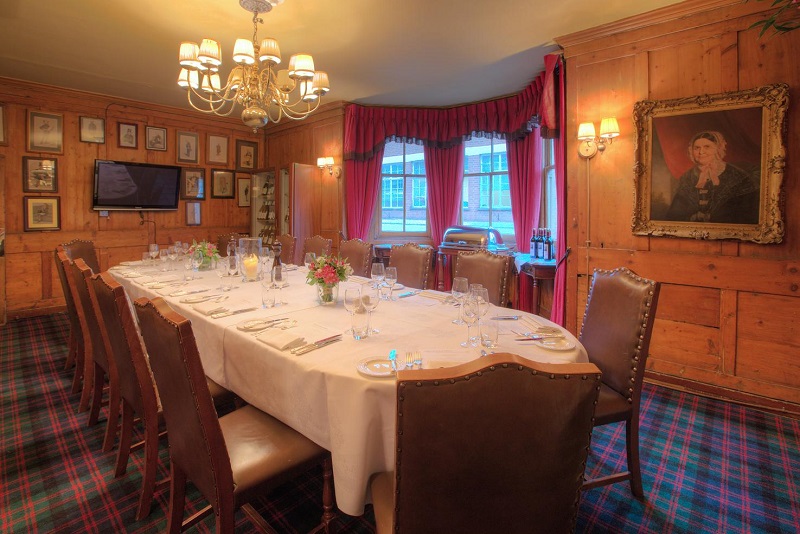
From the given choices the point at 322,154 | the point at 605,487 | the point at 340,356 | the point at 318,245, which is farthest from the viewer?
the point at 322,154

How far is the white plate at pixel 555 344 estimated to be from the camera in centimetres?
160

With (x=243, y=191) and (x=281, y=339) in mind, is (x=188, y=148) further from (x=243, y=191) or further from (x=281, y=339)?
(x=281, y=339)

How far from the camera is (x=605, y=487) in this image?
2002 millimetres

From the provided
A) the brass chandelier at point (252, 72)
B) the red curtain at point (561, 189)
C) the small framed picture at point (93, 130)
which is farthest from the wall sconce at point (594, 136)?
the small framed picture at point (93, 130)

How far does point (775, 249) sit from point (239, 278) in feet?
12.1

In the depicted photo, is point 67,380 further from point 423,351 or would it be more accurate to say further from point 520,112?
point 520,112

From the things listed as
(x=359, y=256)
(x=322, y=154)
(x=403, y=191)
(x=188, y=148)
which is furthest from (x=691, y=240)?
(x=188, y=148)

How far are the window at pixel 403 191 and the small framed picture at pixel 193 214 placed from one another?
280 cm

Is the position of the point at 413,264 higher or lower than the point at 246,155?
lower

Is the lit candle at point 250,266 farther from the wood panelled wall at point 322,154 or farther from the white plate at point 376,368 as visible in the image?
the wood panelled wall at point 322,154

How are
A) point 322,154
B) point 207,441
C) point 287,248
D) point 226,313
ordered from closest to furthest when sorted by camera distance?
point 207,441 → point 226,313 → point 287,248 → point 322,154

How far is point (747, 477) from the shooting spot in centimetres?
206

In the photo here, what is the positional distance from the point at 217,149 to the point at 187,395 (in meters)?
6.35

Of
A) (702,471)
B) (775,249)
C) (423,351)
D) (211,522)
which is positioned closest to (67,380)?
(211,522)
